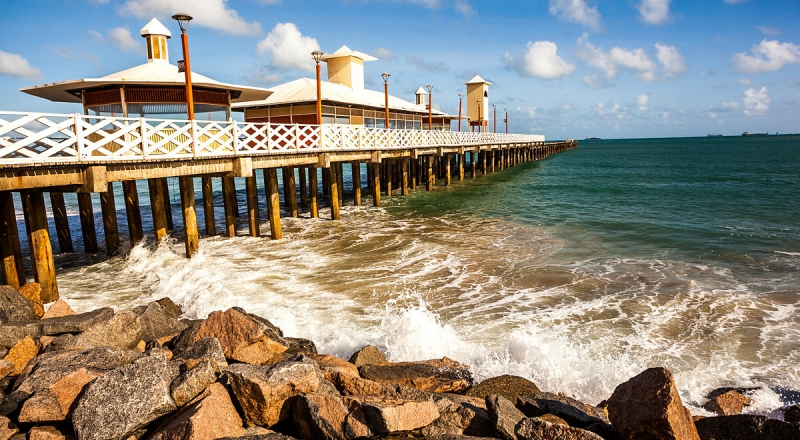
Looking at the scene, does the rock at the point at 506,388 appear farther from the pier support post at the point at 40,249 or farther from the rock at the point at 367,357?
the pier support post at the point at 40,249

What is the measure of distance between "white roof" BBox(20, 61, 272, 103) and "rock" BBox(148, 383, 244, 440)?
11131mm

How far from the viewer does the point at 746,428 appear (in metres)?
4.45

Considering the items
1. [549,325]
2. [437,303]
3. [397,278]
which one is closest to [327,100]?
[397,278]

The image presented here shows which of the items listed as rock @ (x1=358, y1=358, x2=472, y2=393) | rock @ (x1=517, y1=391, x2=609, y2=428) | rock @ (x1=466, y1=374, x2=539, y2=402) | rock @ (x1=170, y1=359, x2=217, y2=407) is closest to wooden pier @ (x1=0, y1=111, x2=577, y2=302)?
rock @ (x1=170, y1=359, x2=217, y2=407)

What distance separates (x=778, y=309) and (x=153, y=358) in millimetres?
10534

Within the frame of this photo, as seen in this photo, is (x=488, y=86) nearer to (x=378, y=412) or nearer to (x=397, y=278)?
(x=397, y=278)

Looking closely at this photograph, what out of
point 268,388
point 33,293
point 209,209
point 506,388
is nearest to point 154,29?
point 209,209

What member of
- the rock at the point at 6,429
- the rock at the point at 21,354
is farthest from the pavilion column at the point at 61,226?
the rock at the point at 6,429

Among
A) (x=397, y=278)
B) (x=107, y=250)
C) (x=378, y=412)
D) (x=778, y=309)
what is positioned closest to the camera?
(x=378, y=412)

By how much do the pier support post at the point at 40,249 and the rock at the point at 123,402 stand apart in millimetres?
6758

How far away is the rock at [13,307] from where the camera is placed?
297 inches

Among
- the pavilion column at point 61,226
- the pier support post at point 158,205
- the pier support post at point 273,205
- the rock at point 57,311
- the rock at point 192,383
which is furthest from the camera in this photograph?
the pier support post at point 273,205

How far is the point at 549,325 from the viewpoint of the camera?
8.76 metres

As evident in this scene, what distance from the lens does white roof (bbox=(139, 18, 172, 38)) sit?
15703mm
